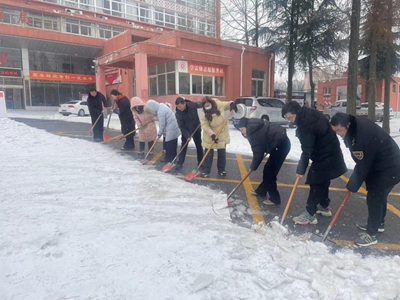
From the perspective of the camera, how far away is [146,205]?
393 cm

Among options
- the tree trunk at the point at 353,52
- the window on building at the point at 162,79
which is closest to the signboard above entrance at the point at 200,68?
the window on building at the point at 162,79

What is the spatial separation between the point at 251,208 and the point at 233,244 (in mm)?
1483

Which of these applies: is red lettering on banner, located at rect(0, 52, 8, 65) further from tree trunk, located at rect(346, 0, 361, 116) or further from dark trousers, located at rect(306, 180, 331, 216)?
dark trousers, located at rect(306, 180, 331, 216)

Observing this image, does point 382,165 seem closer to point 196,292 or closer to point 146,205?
point 196,292

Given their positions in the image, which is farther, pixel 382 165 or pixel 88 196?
pixel 88 196

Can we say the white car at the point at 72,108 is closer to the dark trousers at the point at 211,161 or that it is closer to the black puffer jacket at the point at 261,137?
the dark trousers at the point at 211,161

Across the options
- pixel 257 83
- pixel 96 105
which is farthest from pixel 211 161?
pixel 257 83

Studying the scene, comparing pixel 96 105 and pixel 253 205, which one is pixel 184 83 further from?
pixel 253 205

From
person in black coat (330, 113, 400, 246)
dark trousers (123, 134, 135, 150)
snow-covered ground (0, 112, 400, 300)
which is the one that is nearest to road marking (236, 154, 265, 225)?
snow-covered ground (0, 112, 400, 300)

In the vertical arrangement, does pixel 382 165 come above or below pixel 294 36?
below

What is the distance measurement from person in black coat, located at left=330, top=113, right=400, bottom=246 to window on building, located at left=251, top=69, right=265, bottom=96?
60.4 ft

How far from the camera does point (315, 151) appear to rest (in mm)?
3693

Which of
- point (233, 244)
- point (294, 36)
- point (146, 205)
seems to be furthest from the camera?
point (294, 36)

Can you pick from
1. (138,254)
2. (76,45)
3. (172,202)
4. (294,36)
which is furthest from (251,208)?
(76,45)
